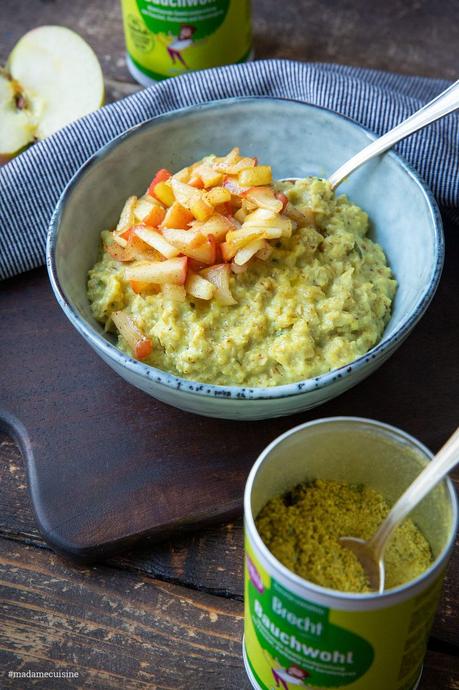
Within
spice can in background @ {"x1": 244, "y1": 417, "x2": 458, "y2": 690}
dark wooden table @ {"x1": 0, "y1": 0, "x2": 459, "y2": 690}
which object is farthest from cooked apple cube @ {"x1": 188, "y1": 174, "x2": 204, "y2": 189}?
spice can in background @ {"x1": 244, "y1": 417, "x2": 458, "y2": 690}

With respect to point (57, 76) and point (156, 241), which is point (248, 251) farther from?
point (57, 76)

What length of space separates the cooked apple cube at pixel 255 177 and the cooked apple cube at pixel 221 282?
182 mm

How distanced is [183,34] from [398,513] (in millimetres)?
1419

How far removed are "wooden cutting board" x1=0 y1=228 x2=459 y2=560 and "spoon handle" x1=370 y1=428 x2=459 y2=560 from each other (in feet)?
1.20

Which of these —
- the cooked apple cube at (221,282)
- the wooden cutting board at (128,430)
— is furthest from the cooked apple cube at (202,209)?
the wooden cutting board at (128,430)

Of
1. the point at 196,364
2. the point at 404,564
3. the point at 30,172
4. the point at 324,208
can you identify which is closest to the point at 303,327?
the point at 196,364

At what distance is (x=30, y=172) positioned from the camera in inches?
70.7

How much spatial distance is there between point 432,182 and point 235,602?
1009 mm

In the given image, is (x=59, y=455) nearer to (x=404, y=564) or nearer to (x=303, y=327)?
(x=303, y=327)

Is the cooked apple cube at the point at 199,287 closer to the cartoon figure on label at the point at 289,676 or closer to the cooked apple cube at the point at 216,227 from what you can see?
the cooked apple cube at the point at 216,227

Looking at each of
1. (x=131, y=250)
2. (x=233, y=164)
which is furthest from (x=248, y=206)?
(x=131, y=250)

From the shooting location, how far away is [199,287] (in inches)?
55.3

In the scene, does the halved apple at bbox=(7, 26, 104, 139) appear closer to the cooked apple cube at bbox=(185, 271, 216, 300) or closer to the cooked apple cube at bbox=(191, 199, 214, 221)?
the cooked apple cube at bbox=(191, 199, 214, 221)

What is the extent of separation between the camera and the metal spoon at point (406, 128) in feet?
5.03
